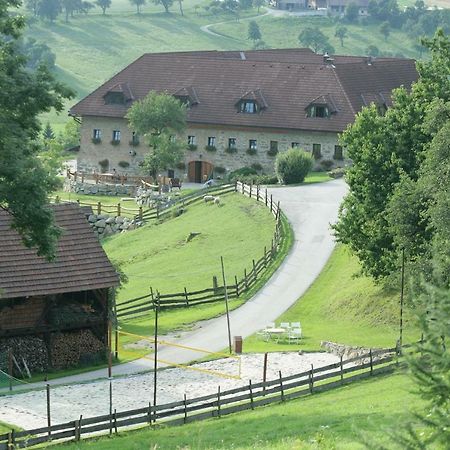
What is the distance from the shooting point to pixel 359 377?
40.4 m

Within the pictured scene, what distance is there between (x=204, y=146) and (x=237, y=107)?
359 cm

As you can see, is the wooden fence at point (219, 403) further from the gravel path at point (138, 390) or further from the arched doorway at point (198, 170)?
the arched doorway at point (198, 170)

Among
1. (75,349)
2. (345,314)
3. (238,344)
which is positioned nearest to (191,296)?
(345,314)

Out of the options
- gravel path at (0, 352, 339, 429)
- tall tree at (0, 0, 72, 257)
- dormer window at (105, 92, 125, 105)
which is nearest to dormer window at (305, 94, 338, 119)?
dormer window at (105, 92, 125, 105)

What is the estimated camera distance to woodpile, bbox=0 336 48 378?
4457 centimetres

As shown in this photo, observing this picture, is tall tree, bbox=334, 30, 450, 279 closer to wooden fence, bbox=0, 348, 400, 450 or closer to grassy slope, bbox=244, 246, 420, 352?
grassy slope, bbox=244, 246, 420, 352

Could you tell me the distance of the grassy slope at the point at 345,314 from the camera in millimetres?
48156

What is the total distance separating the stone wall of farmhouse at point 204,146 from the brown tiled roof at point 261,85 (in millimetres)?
645

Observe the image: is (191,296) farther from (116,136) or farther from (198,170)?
(116,136)

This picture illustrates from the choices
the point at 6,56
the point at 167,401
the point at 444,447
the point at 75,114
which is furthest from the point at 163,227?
the point at 444,447

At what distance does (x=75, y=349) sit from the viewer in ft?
152

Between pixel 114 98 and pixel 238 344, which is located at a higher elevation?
→ pixel 114 98

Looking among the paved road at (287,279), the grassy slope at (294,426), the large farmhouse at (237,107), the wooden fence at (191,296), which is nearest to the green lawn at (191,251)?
the wooden fence at (191,296)

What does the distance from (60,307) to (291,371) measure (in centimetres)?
812
